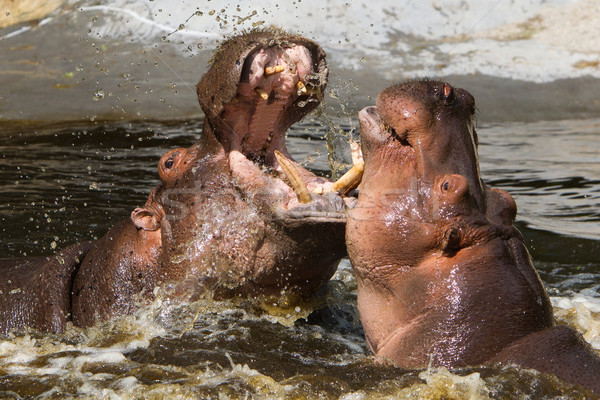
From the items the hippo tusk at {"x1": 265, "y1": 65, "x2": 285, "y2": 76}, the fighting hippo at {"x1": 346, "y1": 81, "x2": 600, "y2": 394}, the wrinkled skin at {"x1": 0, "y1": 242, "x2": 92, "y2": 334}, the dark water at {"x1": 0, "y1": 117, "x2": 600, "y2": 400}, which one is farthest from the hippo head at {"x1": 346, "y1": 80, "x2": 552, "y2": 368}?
the wrinkled skin at {"x1": 0, "y1": 242, "x2": 92, "y2": 334}

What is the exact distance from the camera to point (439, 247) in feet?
12.3

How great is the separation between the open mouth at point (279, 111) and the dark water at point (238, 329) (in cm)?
68

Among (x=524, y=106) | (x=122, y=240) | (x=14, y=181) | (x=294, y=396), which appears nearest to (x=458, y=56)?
(x=524, y=106)

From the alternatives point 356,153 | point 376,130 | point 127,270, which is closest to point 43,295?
point 127,270

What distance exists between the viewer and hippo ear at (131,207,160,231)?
4832 mm

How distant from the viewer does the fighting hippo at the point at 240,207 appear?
4333 millimetres

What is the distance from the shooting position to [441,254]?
377 centimetres

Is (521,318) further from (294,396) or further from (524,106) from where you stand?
(524,106)

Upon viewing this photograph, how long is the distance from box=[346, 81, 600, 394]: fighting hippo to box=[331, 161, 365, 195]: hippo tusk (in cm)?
22

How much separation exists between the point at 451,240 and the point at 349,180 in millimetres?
766

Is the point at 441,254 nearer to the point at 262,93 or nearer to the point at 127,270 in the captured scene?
the point at 262,93

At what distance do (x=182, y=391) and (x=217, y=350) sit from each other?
66 centimetres

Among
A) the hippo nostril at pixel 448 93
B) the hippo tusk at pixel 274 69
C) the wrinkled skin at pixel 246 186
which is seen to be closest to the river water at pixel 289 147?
the wrinkled skin at pixel 246 186

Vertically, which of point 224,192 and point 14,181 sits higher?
point 224,192
